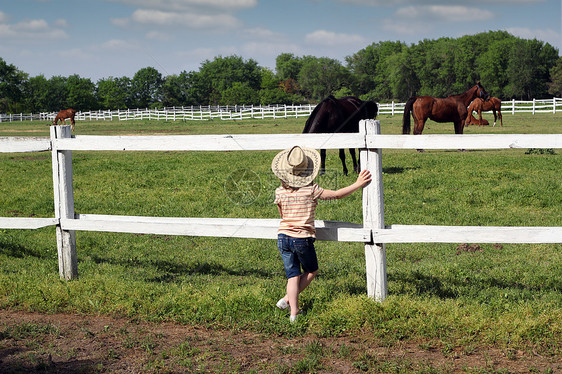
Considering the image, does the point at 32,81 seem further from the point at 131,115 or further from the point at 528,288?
the point at 528,288

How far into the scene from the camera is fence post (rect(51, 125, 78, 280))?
17.8 ft

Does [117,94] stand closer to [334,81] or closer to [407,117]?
[334,81]

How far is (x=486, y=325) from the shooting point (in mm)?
4156

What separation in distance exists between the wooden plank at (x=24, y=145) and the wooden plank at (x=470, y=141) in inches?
128

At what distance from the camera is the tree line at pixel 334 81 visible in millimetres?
106000

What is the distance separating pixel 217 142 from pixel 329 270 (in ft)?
6.58

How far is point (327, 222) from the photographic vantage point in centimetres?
474

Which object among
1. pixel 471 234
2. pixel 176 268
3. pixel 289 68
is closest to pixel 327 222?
pixel 471 234

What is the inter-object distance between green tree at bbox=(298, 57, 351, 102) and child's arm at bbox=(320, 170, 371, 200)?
124 meters

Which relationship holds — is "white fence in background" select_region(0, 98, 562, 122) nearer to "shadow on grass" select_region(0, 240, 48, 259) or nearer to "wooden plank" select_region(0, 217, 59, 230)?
"shadow on grass" select_region(0, 240, 48, 259)

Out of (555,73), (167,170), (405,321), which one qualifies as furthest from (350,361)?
(555,73)

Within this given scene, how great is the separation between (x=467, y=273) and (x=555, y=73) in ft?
358

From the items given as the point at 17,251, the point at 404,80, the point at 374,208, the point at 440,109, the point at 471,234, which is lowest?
the point at 17,251

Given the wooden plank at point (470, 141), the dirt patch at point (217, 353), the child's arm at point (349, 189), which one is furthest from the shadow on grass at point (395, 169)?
the dirt patch at point (217, 353)
